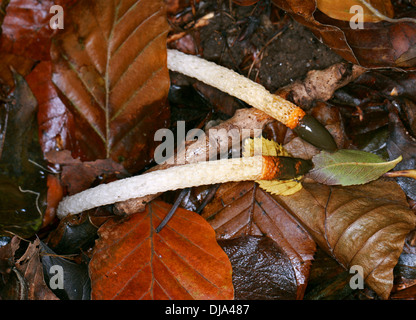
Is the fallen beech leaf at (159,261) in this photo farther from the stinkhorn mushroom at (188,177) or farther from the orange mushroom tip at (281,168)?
the orange mushroom tip at (281,168)

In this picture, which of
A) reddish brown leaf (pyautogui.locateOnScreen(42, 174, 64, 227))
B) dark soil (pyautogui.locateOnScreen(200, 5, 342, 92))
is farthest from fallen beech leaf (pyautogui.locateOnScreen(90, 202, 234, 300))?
dark soil (pyautogui.locateOnScreen(200, 5, 342, 92))

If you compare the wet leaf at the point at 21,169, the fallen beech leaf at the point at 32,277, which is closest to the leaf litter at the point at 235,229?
the fallen beech leaf at the point at 32,277

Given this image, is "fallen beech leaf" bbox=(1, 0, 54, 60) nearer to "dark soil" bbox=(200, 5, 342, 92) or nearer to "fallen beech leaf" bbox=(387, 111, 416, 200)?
"dark soil" bbox=(200, 5, 342, 92)

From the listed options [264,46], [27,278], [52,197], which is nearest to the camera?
[27,278]

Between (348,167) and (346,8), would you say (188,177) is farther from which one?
(346,8)

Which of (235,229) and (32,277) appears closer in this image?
(32,277)

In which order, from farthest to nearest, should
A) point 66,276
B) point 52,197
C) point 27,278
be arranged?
point 52,197 → point 66,276 → point 27,278

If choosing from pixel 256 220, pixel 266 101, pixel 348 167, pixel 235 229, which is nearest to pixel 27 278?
pixel 235 229
